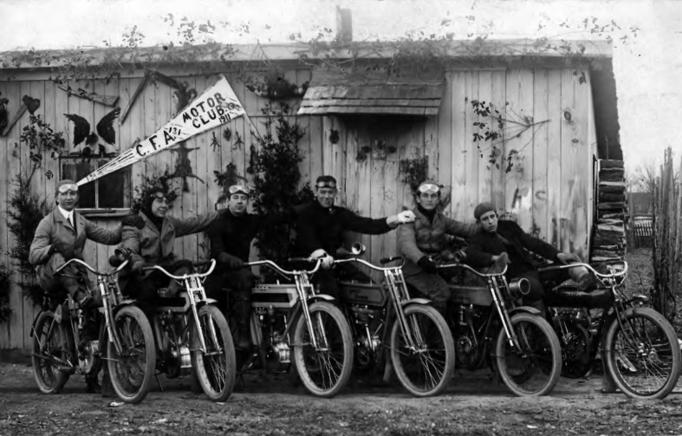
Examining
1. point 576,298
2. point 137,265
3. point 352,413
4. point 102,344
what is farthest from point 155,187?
point 576,298

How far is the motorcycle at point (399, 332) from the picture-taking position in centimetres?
793

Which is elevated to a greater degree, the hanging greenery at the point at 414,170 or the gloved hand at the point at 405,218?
the hanging greenery at the point at 414,170

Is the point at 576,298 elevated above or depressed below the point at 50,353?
above

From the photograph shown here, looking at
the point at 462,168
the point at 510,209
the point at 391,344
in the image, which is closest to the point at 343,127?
the point at 462,168

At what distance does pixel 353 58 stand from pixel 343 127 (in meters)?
0.70

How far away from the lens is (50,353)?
8.83 m

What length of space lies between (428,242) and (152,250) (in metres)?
2.54

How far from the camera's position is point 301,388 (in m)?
8.56

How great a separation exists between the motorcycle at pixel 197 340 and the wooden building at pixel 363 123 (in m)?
1.67

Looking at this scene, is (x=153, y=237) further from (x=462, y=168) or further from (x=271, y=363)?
(x=462, y=168)

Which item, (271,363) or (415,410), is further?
(271,363)

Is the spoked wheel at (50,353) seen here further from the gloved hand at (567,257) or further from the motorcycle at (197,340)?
the gloved hand at (567,257)

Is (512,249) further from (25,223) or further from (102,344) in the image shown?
(25,223)

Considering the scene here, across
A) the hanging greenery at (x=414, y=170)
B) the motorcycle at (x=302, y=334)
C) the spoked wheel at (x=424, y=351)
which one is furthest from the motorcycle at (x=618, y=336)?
the motorcycle at (x=302, y=334)
